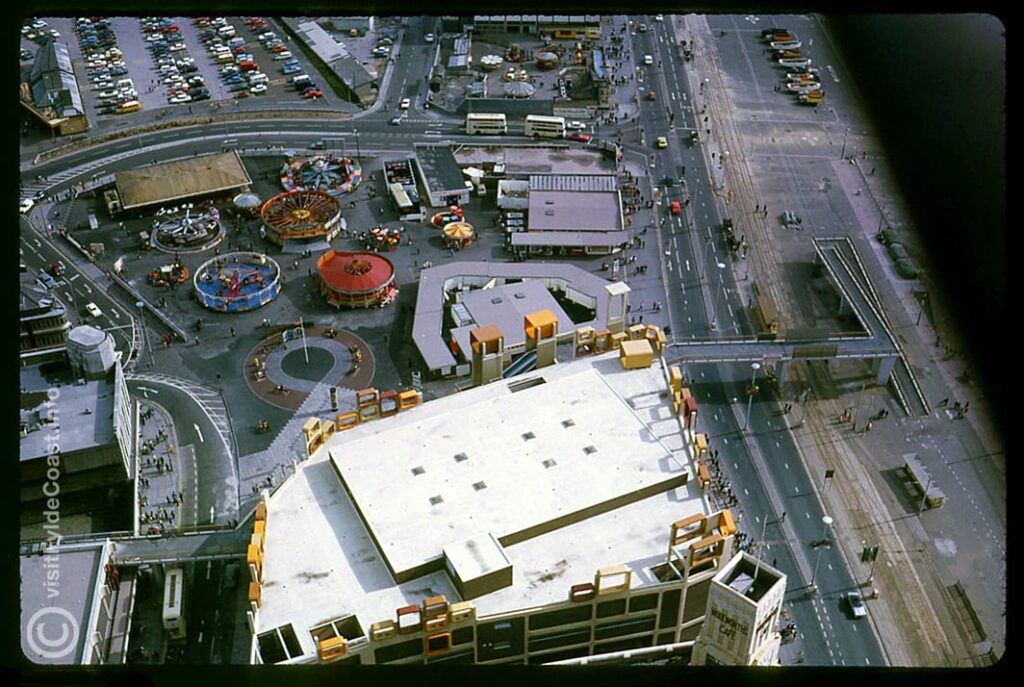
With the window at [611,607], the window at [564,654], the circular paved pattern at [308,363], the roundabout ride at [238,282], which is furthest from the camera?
the roundabout ride at [238,282]

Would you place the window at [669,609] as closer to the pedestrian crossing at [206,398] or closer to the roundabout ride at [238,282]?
the pedestrian crossing at [206,398]

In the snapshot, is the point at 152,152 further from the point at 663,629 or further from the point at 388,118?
the point at 663,629

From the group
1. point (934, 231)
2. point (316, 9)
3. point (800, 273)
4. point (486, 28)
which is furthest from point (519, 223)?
point (316, 9)

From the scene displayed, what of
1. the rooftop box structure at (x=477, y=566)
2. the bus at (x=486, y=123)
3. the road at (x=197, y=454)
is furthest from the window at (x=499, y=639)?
the bus at (x=486, y=123)

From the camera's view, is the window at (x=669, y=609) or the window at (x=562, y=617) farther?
the window at (x=669, y=609)

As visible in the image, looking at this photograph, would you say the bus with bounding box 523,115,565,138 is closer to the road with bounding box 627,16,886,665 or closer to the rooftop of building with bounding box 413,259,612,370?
the road with bounding box 627,16,886,665

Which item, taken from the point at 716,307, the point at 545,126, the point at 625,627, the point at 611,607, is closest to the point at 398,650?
the point at 611,607

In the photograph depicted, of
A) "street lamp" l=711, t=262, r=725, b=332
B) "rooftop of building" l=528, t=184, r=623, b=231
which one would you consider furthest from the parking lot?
"street lamp" l=711, t=262, r=725, b=332
